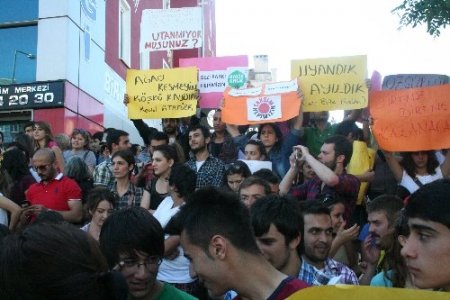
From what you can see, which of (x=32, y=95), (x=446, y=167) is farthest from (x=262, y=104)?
(x=32, y=95)

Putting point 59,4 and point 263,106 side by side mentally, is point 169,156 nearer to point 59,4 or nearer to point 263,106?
point 263,106

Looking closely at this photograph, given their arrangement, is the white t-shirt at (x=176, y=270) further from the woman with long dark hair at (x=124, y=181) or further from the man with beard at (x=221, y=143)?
the man with beard at (x=221, y=143)

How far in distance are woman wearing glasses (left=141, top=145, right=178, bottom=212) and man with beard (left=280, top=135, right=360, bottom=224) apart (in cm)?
104

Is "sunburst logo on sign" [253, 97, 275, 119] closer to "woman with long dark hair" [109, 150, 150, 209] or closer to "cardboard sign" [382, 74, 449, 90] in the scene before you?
"cardboard sign" [382, 74, 449, 90]

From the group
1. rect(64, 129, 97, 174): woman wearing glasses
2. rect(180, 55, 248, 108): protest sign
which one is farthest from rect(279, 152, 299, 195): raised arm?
rect(64, 129, 97, 174): woman wearing glasses

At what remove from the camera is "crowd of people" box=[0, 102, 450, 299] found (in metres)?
1.72

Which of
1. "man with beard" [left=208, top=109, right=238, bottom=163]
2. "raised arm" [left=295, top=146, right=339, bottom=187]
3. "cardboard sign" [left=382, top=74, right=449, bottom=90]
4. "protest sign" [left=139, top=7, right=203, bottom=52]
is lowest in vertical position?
"raised arm" [left=295, top=146, right=339, bottom=187]

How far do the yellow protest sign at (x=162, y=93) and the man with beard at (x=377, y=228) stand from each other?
11.4ft

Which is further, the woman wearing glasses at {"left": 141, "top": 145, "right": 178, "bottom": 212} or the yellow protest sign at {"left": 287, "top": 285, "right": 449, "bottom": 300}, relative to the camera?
the woman wearing glasses at {"left": 141, "top": 145, "right": 178, "bottom": 212}

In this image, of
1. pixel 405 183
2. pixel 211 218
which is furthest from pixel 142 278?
pixel 405 183

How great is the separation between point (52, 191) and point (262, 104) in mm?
2556

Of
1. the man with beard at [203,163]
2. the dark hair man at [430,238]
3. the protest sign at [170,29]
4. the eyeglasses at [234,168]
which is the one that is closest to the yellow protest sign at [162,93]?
the man with beard at [203,163]

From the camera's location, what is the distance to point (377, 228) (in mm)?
4047

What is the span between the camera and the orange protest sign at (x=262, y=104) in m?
6.42
